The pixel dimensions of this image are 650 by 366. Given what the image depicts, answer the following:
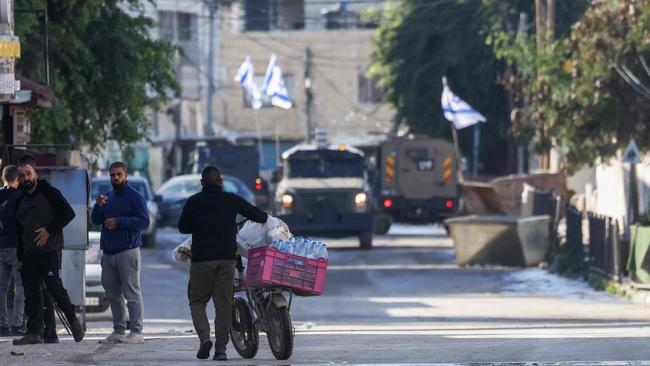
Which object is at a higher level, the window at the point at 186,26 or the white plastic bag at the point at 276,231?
the window at the point at 186,26

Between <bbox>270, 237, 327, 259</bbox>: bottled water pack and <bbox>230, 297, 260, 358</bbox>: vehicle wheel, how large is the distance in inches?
27.1

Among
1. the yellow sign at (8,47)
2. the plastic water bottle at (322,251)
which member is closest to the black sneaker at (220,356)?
the plastic water bottle at (322,251)

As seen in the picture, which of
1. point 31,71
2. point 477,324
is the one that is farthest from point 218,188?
point 31,71

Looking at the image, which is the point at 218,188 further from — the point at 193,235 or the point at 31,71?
the point at 31,71

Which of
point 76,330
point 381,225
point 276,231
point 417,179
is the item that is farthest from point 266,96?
point 276,231

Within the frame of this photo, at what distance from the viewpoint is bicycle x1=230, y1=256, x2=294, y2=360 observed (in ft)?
45.9

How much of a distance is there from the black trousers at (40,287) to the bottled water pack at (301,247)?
260 cm

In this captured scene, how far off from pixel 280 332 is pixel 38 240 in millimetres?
2763

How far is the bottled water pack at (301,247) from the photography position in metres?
14.1

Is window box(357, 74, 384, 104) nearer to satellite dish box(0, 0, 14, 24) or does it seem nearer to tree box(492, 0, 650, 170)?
tree box(492, 0, 650, 170)

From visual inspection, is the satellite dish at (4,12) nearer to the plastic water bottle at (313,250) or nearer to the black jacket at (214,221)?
the black jacket at (214,221)

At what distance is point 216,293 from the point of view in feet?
46.2

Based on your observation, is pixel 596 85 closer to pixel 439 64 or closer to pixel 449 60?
pixel 449 60

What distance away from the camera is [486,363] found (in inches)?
529
